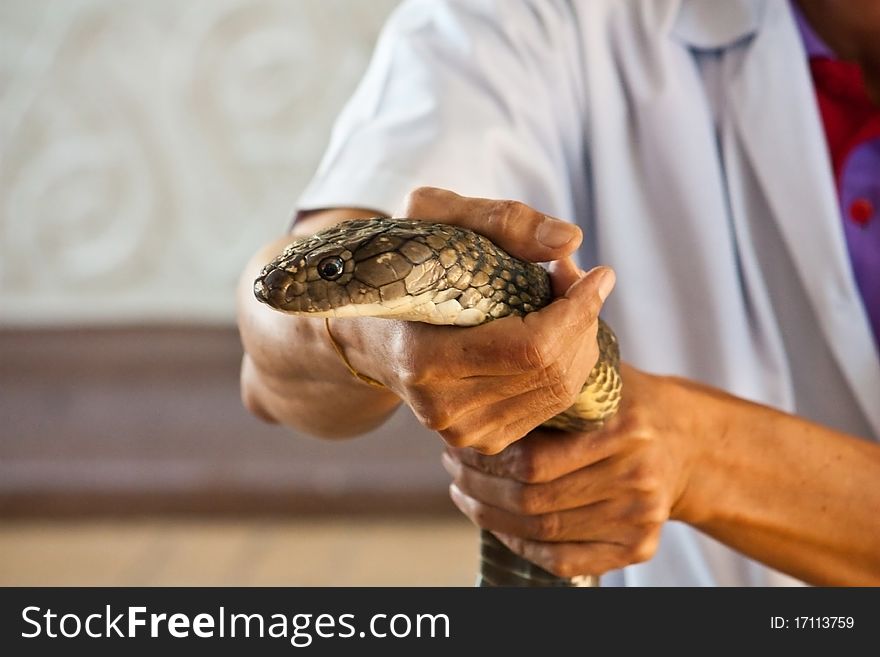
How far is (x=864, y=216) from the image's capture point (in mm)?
910

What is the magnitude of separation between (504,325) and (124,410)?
1.73 metres

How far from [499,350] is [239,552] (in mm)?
1567

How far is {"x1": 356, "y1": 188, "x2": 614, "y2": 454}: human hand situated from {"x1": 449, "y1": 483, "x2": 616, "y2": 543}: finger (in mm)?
144

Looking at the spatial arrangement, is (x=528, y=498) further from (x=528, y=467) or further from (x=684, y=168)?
(x=684, y=168)

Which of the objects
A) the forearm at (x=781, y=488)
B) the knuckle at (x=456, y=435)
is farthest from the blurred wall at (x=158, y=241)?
the knuckle at (x=456, y=435)

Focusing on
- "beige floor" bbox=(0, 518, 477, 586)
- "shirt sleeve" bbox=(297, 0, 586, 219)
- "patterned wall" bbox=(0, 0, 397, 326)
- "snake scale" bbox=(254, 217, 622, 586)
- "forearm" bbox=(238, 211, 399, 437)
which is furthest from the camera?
"patterned wall" bbox=(0, 0, 397, 326)

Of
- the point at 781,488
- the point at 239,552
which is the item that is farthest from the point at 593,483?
the point at 239,552

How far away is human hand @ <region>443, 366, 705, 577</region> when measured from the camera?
28.5 inches

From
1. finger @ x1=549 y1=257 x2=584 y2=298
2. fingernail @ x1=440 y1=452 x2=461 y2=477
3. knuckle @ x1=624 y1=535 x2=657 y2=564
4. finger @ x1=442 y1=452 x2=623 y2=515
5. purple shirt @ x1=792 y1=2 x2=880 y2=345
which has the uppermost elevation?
purple shirt @ x1=792 y1=2 x2=880 y2=345

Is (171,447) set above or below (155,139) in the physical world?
below

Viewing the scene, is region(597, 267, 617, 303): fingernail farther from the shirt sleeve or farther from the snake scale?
the shirt sleeve

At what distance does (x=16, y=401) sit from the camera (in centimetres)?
218

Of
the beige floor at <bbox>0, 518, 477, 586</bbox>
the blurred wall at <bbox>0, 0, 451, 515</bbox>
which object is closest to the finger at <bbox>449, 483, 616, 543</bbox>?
the beige floor at <bbox>0, 518, 477, 586</bbox>

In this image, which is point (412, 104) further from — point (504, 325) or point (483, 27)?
point (504, 325)
